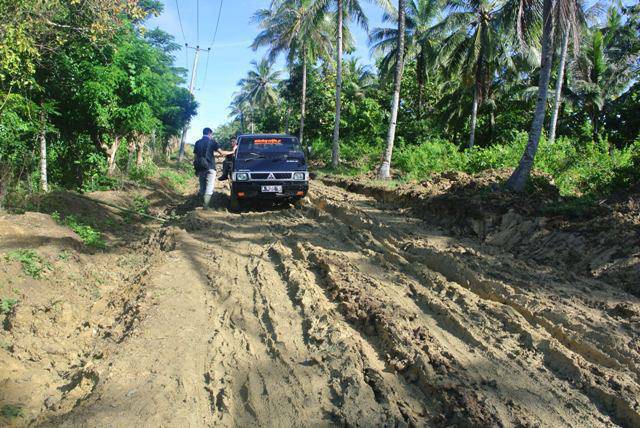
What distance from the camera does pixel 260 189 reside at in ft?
35.2

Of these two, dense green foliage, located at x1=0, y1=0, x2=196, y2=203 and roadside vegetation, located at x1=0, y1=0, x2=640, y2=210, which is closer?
dense green foliage, located at x1=0, y1=0, x2=196, y2=203

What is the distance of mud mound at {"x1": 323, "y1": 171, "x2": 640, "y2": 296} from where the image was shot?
6.79m

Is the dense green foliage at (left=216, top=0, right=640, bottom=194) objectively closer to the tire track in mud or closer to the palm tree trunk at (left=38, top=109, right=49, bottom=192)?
the tire track in mud

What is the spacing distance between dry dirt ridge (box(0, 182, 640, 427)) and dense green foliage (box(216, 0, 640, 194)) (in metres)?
10.4

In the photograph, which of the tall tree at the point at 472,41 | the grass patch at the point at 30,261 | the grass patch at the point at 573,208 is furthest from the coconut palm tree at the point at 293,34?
the grass patch at the point at 30,261

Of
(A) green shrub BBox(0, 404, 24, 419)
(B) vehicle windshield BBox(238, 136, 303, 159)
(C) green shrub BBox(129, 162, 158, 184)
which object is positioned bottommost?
(A) green shrub BBox(0, 404, 24, 419)

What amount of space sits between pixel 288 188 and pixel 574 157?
8293 mm

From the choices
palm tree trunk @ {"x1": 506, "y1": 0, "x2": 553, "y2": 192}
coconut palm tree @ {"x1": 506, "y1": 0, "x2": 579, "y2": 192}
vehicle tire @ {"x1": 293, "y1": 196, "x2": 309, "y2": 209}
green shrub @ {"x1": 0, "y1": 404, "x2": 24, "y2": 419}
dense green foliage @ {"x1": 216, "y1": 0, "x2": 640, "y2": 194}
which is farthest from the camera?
dense green foliage @ {"x1": 216, "y1": 0, "x2": 640, "y2": 194}

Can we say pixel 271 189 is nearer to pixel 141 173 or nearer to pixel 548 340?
pixel 548 340

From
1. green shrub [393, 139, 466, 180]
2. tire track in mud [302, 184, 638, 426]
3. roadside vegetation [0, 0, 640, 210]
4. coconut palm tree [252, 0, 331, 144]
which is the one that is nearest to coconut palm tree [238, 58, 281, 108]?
roadside vegetation [0, 0, 640, 210]

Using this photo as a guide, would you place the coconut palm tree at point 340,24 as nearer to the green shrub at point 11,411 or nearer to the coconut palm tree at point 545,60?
the coconut palm tree at point 545,60

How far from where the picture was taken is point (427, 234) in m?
9.13

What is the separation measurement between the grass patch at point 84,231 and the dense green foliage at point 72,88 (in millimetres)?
1151

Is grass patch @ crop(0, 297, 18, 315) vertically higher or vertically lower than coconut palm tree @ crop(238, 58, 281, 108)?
lower
